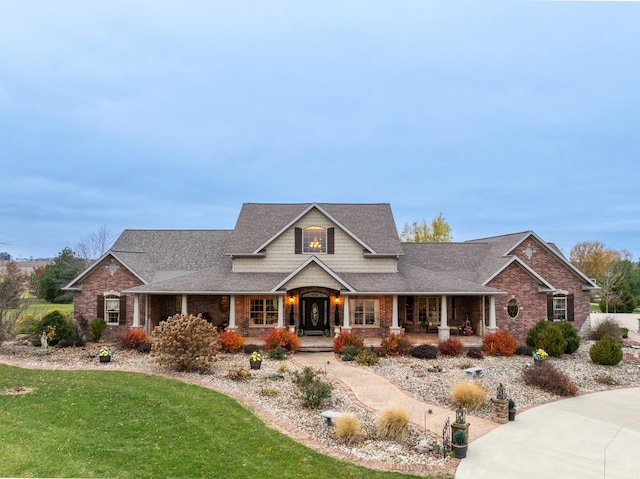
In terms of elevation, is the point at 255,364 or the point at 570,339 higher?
the point at 570,339

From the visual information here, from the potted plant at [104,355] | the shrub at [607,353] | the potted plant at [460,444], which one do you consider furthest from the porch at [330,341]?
the potted plant at [460,444]

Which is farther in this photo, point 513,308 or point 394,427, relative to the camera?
point 513,308

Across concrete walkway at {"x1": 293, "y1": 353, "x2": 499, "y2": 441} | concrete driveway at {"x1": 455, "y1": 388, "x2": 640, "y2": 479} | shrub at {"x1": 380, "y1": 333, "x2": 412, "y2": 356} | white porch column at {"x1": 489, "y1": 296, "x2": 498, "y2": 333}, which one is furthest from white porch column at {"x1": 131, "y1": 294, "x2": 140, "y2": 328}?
white porch column at {"x1": 489, "y1": 296, "x2": 498, "y2": 333}

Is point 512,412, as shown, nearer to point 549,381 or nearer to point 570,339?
point 549,381

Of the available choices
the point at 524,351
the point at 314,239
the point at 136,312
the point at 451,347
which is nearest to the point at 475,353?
the point at 451,347

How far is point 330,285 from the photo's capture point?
20.4m

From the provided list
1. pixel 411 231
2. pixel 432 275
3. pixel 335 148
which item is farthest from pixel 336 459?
pixel 335 148

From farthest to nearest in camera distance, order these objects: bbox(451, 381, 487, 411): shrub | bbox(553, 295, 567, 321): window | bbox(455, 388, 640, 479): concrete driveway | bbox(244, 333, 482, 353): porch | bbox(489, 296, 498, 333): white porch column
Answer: bbox(553, 295, 567, 321): window
bbox(489, 296, 498, 333): white porch column
bbox(244, 333, 482, 353): porch
bbox(451, 381, 487, 411): shrub
bbox(455, 388, 640, 479): concrete driveway

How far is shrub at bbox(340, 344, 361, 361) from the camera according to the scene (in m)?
17.2

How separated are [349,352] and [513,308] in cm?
1014

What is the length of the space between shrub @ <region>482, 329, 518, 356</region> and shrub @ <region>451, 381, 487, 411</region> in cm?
765

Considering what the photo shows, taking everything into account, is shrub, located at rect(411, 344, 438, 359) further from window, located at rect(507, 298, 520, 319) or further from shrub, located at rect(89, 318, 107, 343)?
shrub, located at rect(89, 318, 107, 343)

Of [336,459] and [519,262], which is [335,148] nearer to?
[519,262]

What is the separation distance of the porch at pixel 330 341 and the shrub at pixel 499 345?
744 mm
